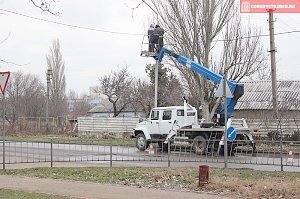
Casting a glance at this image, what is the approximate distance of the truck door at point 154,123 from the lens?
1037 inches

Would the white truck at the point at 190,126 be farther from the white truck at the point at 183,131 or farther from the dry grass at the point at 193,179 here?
the dry grass at the point at 193,179

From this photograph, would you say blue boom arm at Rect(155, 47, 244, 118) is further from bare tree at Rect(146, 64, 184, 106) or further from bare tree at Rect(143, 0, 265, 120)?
bare tree at Rect(146, 64, 184, 106)

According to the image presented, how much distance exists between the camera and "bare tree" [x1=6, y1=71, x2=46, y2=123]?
7044 cm

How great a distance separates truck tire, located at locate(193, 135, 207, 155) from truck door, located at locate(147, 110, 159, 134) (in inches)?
131

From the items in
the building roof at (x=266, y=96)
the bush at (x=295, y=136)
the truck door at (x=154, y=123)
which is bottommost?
the bush at (x=295, y=136)

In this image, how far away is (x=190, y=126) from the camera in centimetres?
2512

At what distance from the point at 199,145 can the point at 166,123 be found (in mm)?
3024

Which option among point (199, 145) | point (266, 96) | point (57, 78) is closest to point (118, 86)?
point (57, 78)

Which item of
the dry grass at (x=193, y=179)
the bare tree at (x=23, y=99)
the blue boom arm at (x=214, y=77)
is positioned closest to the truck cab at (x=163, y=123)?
the blue boom arm at (x=214, y=77)

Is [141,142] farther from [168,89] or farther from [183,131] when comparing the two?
[168,89]

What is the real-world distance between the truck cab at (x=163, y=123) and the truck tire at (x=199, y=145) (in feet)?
6.58

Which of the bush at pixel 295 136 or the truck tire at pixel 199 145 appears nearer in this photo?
the truck tire at pixel 199 145

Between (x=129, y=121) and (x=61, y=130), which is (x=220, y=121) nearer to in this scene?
(x=129, y=121)

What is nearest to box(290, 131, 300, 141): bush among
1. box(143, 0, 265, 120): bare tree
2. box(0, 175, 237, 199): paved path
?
box(143, 0, 265, 120): bare tree
